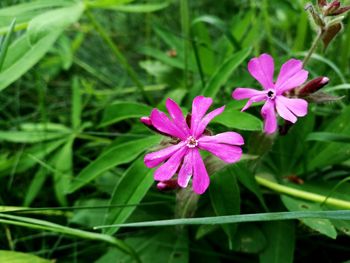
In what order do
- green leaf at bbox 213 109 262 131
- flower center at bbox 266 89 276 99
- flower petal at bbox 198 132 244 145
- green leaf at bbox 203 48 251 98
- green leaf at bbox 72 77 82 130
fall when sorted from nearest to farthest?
flower petal at bbox 198 132 244 145 < flower center at bbox 266 89 276 99 < green leaf at bbox 213 109 262 131 < green leaf at bbox 203 48 251 98 < green leaf at bbox 72 77 82 130

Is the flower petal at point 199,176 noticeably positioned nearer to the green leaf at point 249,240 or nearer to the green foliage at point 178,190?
the green foliage at point 178,190

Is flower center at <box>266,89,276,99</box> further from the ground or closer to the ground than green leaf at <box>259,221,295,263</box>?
further from the ground

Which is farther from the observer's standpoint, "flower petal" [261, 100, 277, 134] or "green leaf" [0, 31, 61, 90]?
"green leaf" [0, 31, 61, 90]

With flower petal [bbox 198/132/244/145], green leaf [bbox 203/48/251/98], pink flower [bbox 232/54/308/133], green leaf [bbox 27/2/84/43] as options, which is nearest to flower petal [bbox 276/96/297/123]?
pink flower [bbox 232/54/308/133]

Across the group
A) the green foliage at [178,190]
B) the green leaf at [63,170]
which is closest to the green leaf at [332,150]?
the green foliage at [178,190]

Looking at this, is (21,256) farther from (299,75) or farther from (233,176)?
(299,75)

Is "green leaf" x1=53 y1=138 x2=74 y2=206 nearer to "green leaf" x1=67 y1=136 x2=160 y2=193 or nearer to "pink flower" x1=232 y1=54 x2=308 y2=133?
"green leaf" x1=67 y1=136 x2=160 y2=193

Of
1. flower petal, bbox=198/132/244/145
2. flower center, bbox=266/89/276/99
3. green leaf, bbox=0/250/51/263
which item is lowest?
green leaf, bbox=0/250/51/263
